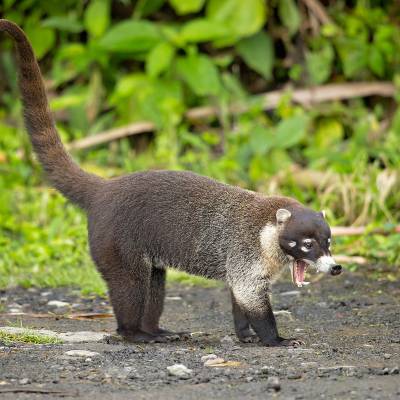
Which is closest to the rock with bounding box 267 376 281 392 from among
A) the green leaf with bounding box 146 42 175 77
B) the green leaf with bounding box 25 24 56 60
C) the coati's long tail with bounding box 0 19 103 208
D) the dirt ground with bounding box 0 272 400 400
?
the dirt ground with bounding box 0 272 400 400

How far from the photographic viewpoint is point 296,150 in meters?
10.2

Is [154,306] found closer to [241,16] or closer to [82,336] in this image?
[82,336]

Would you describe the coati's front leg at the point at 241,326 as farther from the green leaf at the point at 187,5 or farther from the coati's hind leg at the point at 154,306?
the green leaf at the point at 187,5

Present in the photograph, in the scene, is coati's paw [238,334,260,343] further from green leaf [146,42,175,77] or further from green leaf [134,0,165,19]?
green leaf [134,0,165,19]

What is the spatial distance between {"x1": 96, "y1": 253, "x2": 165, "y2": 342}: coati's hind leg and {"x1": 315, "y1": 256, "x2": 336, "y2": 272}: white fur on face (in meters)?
1.06

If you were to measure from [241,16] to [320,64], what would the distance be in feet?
3.36

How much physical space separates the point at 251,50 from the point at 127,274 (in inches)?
215

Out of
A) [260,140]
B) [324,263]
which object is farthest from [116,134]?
[324,263]

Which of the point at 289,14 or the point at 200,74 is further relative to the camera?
the point at 289,14

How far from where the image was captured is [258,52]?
10672 mm

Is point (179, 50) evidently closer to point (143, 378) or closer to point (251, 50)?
point (251, 50)

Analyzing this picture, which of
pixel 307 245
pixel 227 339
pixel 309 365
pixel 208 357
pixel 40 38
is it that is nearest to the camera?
pixel 309 365

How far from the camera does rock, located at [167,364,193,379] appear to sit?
4531 mm

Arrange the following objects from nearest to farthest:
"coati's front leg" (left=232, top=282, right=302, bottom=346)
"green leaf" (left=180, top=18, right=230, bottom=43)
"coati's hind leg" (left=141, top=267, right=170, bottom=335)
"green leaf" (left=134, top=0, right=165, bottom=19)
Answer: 1. "coati's front leg" (left=232, top=282, right=302, bottom=346)
2. "coati's hind leg" (left=141, top=267, right=170, bottom=335)
3. "green leaf" (left=180, top=18, right=230, bottom=43)
4. "green leaf" (left=134, top=0, right=165, bottom=19)
